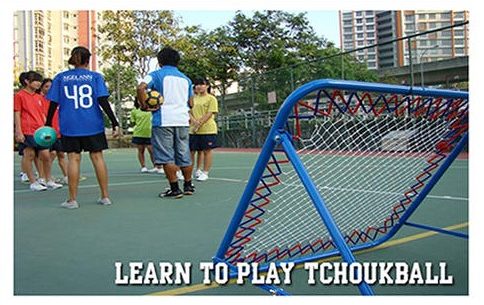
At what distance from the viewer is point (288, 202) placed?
14.3ft

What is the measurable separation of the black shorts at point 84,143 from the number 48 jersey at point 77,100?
41mm

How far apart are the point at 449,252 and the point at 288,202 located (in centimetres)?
150

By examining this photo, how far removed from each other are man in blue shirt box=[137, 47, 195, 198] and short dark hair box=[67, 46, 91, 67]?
0.59m

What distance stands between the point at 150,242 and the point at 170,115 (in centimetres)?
209

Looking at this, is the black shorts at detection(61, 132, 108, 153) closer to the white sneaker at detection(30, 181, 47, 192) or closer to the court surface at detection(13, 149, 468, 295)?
the court surface at detection(13, 149, 468, 295)

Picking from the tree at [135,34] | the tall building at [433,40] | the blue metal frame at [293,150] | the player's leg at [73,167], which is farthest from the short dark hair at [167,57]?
the tree at [135,34]

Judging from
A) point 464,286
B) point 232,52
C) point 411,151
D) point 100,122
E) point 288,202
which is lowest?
point 464,286

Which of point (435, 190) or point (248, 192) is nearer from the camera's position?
point (248, 192)

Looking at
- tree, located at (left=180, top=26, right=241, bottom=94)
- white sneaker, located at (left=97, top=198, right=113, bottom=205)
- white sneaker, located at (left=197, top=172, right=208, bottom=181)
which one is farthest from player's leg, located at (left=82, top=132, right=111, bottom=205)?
tree, located at (left=180, top=26, right=241, bottom=94)

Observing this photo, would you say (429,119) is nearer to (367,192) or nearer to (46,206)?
(367,192)

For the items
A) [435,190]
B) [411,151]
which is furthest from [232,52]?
[411,151]

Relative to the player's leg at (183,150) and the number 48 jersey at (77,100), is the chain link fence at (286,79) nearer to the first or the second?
the player's leg at (183,150)

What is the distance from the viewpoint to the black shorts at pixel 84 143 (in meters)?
4.90

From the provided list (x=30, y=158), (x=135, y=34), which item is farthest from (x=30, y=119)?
(x=135, y=34)
